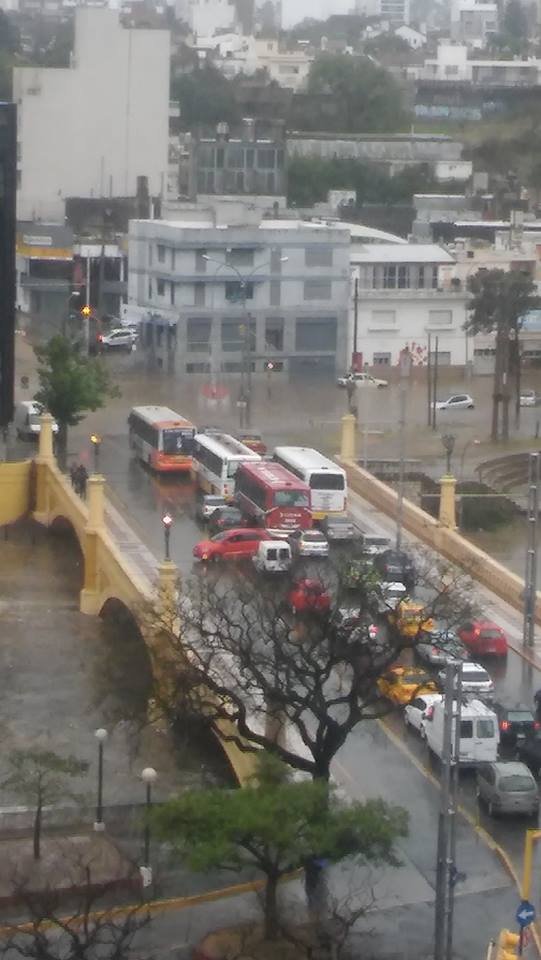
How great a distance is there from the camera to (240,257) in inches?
800

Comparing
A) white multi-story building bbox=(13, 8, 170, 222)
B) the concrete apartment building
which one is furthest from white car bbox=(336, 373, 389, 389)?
white multi-story building bbox=(13, 8, 170, 222)

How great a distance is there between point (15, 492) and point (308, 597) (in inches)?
249

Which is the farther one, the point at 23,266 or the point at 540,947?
the point at 23,266

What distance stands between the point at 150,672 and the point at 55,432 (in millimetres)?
6696

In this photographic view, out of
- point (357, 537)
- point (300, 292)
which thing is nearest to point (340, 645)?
point (357, 537)


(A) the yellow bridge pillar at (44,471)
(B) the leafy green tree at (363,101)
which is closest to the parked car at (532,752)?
(A) the yellow bridge pillar at (44,471)

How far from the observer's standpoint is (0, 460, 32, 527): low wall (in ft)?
49.6

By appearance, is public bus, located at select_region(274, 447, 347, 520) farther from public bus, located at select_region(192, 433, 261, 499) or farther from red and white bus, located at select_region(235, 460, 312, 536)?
public bus, located at select_region(192, 433, 261, 499)

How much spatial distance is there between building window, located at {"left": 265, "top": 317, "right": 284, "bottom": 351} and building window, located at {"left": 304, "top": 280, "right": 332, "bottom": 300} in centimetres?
36

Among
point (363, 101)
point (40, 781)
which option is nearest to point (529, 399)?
point (40, 781)

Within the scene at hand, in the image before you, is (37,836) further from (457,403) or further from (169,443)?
(457,403)

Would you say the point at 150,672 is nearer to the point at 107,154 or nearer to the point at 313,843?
the point at 313,843

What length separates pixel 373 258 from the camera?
70.4 feet

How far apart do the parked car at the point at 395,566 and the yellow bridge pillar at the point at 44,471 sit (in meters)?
3.56
